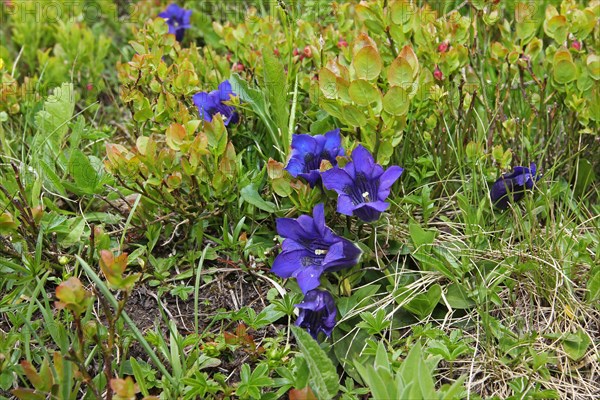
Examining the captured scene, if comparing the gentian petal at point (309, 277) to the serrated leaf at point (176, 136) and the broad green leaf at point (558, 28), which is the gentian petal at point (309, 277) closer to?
the serrated leaf at point (176, 136)

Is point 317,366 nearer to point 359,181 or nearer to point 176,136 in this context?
point 359,181

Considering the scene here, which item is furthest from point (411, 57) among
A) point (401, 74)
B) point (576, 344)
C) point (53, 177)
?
point (53, 177)

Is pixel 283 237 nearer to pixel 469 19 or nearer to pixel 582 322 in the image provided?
pixel 582 322

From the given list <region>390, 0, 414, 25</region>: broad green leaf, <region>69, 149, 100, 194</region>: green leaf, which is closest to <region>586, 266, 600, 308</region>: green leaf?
<region>390, 0, 414, 25</region>: broad green leaf

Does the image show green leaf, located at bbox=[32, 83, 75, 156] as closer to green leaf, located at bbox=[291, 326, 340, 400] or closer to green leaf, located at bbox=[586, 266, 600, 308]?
green leaf, located at bbox=[291, 326, 340, 400]

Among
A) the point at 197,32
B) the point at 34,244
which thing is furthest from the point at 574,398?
the point at 197,32

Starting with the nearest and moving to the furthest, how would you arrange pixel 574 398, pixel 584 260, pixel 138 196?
pixel 574 398 < pixel 584 260 < pixel 138 196
